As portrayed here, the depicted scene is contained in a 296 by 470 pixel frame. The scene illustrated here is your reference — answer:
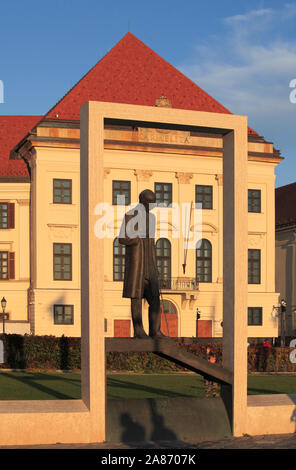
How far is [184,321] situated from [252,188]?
10.1 m

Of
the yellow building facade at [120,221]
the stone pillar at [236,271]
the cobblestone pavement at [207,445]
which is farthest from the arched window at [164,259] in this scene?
the cobblestone pavement at [207,445]

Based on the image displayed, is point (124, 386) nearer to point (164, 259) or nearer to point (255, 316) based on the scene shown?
point (164, 259)

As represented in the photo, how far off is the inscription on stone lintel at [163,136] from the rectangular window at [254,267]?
876 centimetres

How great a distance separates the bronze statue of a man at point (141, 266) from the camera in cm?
1395

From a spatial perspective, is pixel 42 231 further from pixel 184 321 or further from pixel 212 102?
pixel 212 102

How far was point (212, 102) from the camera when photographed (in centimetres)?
5206

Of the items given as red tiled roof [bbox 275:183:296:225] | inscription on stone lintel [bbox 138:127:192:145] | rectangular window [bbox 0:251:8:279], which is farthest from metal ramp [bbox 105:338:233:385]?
red tiled roof [bbox 275:183:296:225]

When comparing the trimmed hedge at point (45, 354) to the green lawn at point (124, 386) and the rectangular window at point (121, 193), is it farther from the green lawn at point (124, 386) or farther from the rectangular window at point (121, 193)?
the rectangular window at point (121, 193)

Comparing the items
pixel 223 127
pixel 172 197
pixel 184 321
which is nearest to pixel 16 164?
pixel 172 197

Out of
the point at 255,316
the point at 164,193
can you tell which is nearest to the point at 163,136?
the point at 164,193

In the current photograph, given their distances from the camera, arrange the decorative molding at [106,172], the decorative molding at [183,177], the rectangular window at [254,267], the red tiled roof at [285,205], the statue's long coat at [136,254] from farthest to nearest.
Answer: the red tiled roof at [285,205], the rectangular window at [254,267], the decorative molding at [183,177], the decorative molding at [106,172], the statue's long coat at [136,254]

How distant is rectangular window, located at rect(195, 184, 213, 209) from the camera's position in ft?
168
